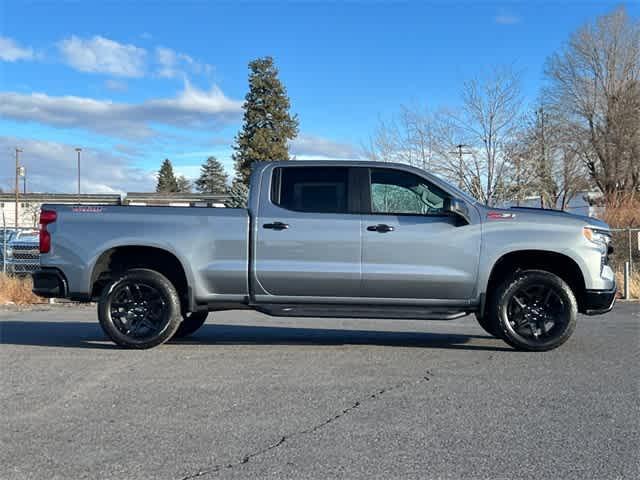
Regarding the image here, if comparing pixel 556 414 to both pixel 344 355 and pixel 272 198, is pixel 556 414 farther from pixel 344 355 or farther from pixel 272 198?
pixel 272 198

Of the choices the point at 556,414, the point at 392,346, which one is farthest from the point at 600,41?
the point at 556,414

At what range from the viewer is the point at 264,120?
47469mm

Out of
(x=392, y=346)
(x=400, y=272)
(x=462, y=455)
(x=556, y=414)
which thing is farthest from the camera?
(x=392, y=346)

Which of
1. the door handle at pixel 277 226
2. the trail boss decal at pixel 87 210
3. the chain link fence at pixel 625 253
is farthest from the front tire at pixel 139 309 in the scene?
the chain link fence at pixel 625 253

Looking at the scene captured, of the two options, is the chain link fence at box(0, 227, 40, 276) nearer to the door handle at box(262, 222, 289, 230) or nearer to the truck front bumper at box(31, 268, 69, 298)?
the truck front bumper at box(31, 268, 69, 298)

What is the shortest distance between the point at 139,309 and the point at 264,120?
4118cm

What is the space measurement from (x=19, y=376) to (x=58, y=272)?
1437 millimetres

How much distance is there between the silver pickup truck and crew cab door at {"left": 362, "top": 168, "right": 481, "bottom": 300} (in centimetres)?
1

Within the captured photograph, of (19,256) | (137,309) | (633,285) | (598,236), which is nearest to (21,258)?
(19,256)

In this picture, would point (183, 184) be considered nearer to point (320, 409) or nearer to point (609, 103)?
point (609, 103)

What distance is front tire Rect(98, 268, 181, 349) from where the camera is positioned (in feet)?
23.6

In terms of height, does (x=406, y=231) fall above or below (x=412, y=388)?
above

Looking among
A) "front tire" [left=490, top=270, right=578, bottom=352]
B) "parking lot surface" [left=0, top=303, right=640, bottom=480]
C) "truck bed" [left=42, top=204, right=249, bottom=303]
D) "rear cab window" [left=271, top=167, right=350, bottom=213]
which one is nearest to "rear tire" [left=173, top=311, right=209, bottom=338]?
"parking lot surface" [left=0, top=303, right=640, bottom=480]

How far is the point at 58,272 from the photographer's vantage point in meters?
7.29
